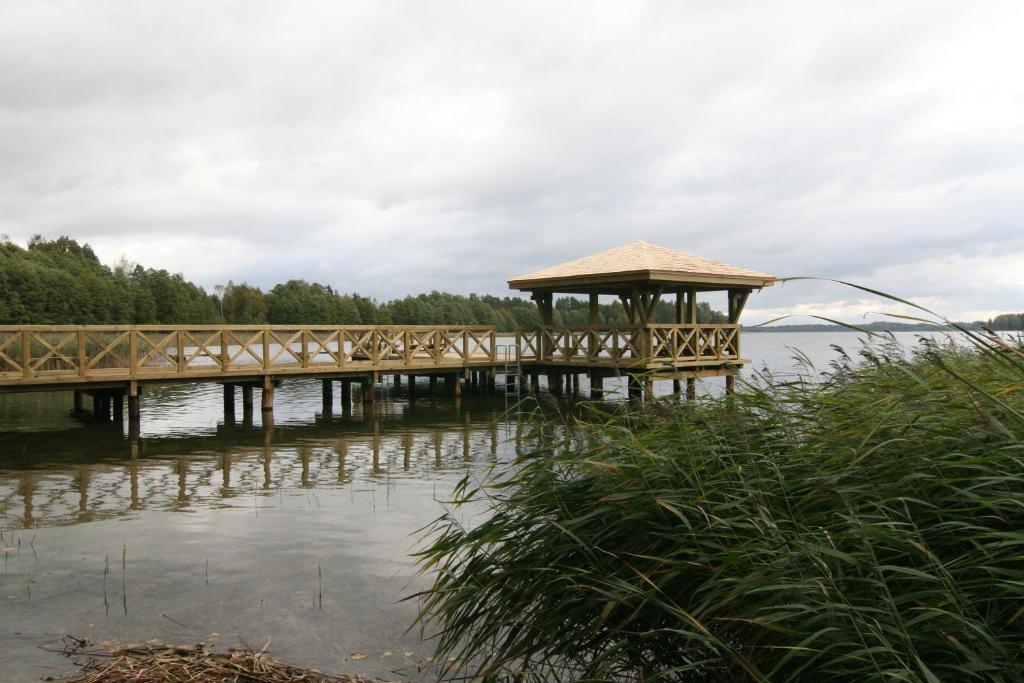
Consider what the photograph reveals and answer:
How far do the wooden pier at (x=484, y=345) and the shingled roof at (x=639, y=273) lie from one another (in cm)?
5

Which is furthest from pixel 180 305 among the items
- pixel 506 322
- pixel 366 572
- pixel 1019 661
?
pixel 1019 661

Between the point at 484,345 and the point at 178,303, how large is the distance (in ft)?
180

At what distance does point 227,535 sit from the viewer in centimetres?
718

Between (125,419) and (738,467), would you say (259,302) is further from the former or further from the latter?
(738,467)

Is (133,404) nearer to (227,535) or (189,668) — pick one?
(227,535)

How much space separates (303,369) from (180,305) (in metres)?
55.8

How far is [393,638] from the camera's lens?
4.72m

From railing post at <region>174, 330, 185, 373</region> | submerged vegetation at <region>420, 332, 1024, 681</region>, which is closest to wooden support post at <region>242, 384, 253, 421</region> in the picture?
railing post at <region>174, 330, 185, 373</region>

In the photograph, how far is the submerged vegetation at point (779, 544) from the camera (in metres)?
2.28

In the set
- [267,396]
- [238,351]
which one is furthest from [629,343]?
[238,351]

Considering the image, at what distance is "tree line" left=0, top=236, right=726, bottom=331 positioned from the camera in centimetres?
4972

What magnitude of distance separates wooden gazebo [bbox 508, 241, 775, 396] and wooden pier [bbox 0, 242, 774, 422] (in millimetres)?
38

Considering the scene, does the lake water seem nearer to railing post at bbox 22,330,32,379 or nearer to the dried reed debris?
the dried reed debris

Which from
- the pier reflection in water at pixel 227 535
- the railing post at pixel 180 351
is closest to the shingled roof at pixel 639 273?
the pier reflection in water at pixel 227 535
